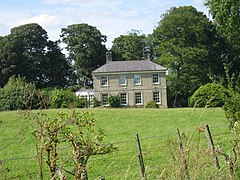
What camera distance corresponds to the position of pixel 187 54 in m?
52.1

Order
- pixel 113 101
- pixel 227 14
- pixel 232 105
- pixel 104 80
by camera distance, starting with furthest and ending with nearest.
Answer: pixel 104 80 → pixel 113 101 → pixel 227 14 → pixel 232 105

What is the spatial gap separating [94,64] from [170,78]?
611 inches

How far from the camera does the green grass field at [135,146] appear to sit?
398 centimetres

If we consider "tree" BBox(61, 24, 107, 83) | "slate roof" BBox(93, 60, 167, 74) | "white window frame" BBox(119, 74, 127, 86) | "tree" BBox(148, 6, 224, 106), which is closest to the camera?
"white window frame" BBox(119, 74, 127, 86)

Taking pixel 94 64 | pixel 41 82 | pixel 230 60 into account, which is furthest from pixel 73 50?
pixel 230 60

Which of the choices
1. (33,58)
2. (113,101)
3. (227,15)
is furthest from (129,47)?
(227,15)

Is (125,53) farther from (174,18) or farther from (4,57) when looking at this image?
(4,57)

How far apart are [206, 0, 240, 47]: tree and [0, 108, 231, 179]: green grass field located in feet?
19.8

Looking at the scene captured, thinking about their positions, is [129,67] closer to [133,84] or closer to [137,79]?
[137,79]

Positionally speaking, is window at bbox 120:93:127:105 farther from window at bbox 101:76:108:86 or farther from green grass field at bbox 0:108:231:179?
green grass field at bbox 0:108:231:179

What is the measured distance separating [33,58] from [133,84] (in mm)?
17512

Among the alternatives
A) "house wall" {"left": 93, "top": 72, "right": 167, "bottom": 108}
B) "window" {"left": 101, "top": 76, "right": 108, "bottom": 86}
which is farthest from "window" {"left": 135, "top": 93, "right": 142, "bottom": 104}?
"window" {"left": 101, "top": 76, "right": 108, "bottom": 86}

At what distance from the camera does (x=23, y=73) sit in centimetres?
5819

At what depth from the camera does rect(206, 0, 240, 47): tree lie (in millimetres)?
29312
